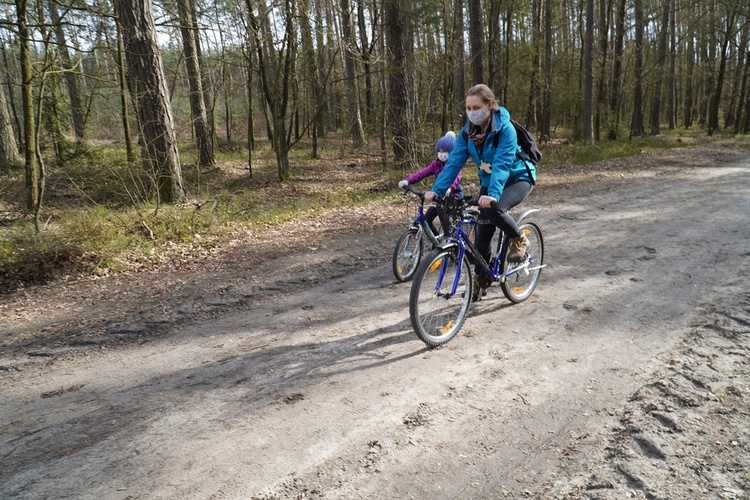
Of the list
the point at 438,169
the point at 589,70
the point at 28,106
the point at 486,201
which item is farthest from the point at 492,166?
the point at 589,70

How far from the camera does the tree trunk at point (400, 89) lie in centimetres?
1371

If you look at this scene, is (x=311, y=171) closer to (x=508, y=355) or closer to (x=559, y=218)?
(x=559, y=218)

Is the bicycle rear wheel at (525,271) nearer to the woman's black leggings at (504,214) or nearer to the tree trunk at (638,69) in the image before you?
the woman's black leggings at (504,214)

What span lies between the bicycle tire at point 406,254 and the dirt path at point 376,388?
0.97 feet

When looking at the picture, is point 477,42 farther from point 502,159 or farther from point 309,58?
point 502,159

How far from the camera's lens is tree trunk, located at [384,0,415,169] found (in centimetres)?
1371

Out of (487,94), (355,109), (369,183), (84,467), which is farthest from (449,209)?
(355,109)

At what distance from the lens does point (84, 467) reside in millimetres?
2824

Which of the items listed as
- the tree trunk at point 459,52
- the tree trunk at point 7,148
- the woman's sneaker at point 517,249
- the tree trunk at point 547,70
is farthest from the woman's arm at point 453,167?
the tree trunk at point 547,70

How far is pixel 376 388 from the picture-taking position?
3.57m

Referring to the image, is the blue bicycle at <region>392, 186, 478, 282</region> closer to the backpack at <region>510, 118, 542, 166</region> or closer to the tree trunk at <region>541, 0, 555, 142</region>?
the backpack at <region>510, 118, 542, 166</region>

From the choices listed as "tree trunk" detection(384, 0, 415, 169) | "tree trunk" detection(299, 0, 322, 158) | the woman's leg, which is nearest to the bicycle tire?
the woman's leg

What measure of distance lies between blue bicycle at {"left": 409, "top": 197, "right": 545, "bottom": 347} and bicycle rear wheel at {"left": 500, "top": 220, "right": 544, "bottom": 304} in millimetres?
13

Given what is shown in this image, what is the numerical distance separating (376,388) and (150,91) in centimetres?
820
